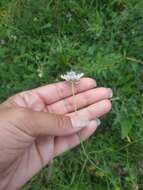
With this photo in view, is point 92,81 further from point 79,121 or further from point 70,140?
point 70,140

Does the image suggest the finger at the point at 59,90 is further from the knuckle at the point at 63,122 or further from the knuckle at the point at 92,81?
the knuckle at the point at 63,122

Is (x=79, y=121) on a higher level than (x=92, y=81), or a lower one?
lower

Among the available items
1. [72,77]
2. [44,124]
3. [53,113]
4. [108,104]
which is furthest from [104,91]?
[44,124]

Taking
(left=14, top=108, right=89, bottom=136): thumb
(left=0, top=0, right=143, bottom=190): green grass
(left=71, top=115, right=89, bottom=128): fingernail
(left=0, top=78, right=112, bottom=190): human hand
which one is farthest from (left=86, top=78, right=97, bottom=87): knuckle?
(left=14, top=108, right=89, bottom=136): thumb

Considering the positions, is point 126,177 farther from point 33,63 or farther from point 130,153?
point 33,63

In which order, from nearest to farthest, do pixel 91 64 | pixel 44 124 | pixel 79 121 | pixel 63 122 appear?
pixel 44 124 < pixel 63 122 < pixel 79 121 < pixel 91 64

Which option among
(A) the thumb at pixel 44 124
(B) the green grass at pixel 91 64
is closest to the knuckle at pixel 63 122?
(A) the thumb at pixel 44 124
